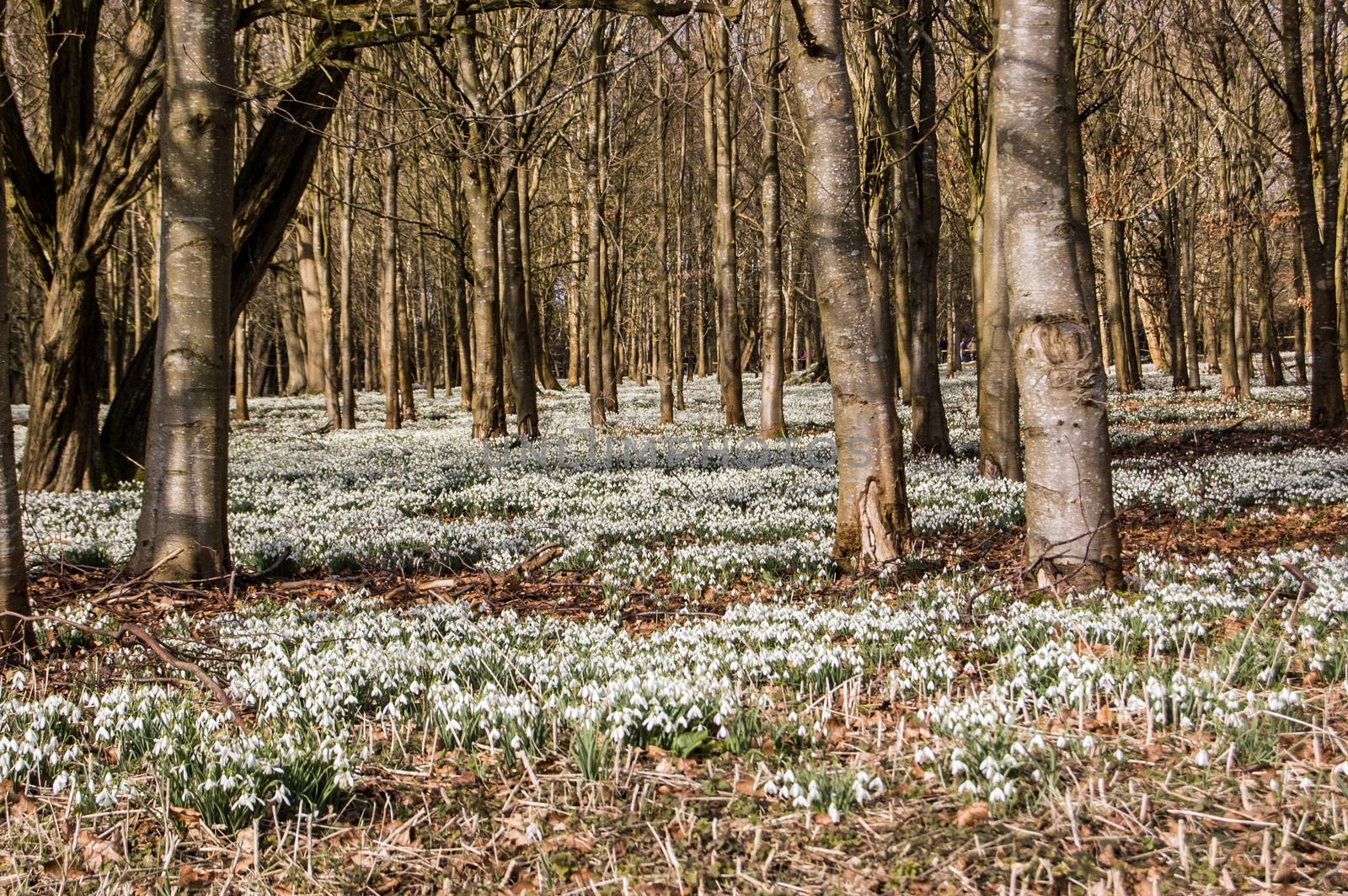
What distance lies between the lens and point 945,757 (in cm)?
316

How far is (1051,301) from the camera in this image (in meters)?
5.40

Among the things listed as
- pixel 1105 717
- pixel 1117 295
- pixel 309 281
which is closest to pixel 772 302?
pixel 1117 295

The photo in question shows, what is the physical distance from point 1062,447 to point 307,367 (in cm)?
5096

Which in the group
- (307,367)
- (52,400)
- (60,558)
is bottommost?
(60,558)

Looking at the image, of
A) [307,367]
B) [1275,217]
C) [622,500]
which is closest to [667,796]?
[622,500]

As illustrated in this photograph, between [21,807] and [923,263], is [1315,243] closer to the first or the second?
[923,263]

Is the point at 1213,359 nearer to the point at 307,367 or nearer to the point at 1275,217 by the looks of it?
the point at 1275,217

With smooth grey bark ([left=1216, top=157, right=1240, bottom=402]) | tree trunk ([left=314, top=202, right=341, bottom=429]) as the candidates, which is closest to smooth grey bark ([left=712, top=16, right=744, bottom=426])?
tree trunk ([left=314, top=202, right=341, bottom=429])

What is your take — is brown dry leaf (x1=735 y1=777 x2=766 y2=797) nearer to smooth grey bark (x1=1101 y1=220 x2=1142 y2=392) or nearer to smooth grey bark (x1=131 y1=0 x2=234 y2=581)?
smooth grey bark (x1=131 y1=0 x2=234 y2=581)

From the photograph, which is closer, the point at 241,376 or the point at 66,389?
the point at 66,389

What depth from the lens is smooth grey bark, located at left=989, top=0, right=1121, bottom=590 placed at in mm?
5406

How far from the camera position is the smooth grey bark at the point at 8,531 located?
4.59 meters

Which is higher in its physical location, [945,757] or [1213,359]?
[1213,359]

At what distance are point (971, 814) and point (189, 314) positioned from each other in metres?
6.38
